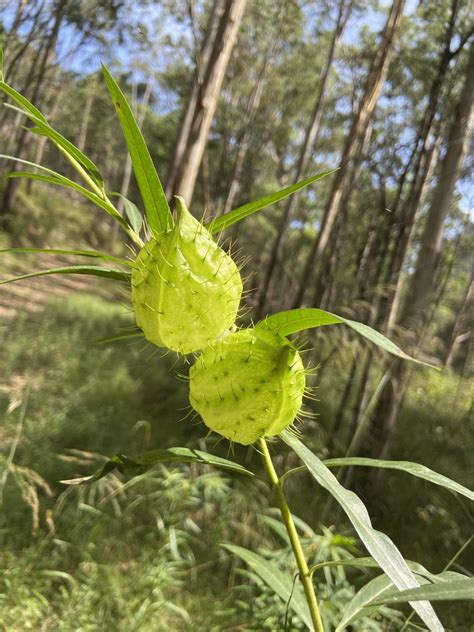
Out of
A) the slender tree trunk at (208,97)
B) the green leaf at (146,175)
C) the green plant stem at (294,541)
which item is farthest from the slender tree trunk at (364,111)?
the green plant stem at (294,541)

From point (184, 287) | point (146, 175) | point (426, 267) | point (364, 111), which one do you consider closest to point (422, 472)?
point (184, 287)

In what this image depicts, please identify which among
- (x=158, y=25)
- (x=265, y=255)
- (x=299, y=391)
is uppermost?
(x=158, y=25)

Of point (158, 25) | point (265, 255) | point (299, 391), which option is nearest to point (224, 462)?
point (299, 391)

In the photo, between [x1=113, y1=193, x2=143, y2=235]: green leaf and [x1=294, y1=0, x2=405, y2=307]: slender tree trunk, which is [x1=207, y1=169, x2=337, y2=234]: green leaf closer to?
[x1=113, y1=193, x2=143, y2=235]: green leaf

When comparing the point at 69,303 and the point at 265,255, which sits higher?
the point at 265,255

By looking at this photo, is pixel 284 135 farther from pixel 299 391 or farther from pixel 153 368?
pixel 299 391

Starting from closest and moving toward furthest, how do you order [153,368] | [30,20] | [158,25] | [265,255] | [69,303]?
1. [153,368]
2. [69,303]
3. [30,20]
4. [158,25]
5. [265,255]
